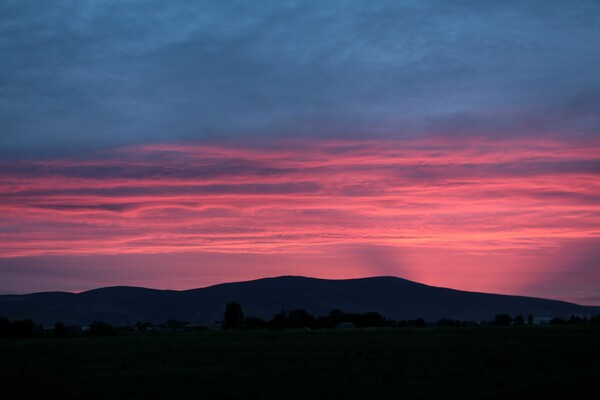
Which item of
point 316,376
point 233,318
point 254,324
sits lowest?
point 316,376

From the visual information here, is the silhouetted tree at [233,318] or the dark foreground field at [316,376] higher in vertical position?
the silhouetted tree at [233,318]

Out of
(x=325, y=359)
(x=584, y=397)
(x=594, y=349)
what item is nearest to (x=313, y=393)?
(x=584, y=397)

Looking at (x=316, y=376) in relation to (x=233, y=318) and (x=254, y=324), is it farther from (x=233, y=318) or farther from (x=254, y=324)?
(x=254, y=324)

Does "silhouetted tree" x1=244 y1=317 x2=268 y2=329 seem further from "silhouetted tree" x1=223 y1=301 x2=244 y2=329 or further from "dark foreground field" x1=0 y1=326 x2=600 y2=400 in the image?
"dark foreground field" x1=0 y1=326 x2=600 y2=400

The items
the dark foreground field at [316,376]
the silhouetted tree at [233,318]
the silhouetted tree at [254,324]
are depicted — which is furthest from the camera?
the silhouetted tree at [254,324]

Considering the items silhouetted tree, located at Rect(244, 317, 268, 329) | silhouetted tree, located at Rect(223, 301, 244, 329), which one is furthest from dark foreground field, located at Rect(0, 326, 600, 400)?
silhouetted tree, located at Rect(244, 317, 268, 329)

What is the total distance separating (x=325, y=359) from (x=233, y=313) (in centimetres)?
12804

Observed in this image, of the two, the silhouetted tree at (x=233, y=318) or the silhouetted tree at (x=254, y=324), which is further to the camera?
the silhouetted tree at (x=254, y=324)

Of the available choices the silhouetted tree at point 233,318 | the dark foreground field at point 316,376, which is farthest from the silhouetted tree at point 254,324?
the dark foreground field at point 316,376

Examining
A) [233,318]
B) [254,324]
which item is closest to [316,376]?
[233,318]

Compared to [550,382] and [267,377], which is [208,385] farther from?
[550,382]

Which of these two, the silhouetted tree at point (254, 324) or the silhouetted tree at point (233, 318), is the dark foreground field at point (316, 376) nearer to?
the silhouetted tree at point (233, 318)

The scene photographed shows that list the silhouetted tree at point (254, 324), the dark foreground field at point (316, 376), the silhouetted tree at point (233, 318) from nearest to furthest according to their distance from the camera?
the dark foreground field at point (316, 376)
the silhouetted tree at point (233, 318)
the silhouetted tree at point (254, 324)

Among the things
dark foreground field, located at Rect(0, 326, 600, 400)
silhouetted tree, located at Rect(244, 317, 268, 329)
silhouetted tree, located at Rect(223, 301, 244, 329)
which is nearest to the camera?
dark foreground field, located at Rect(0, 326, 600, 400)
